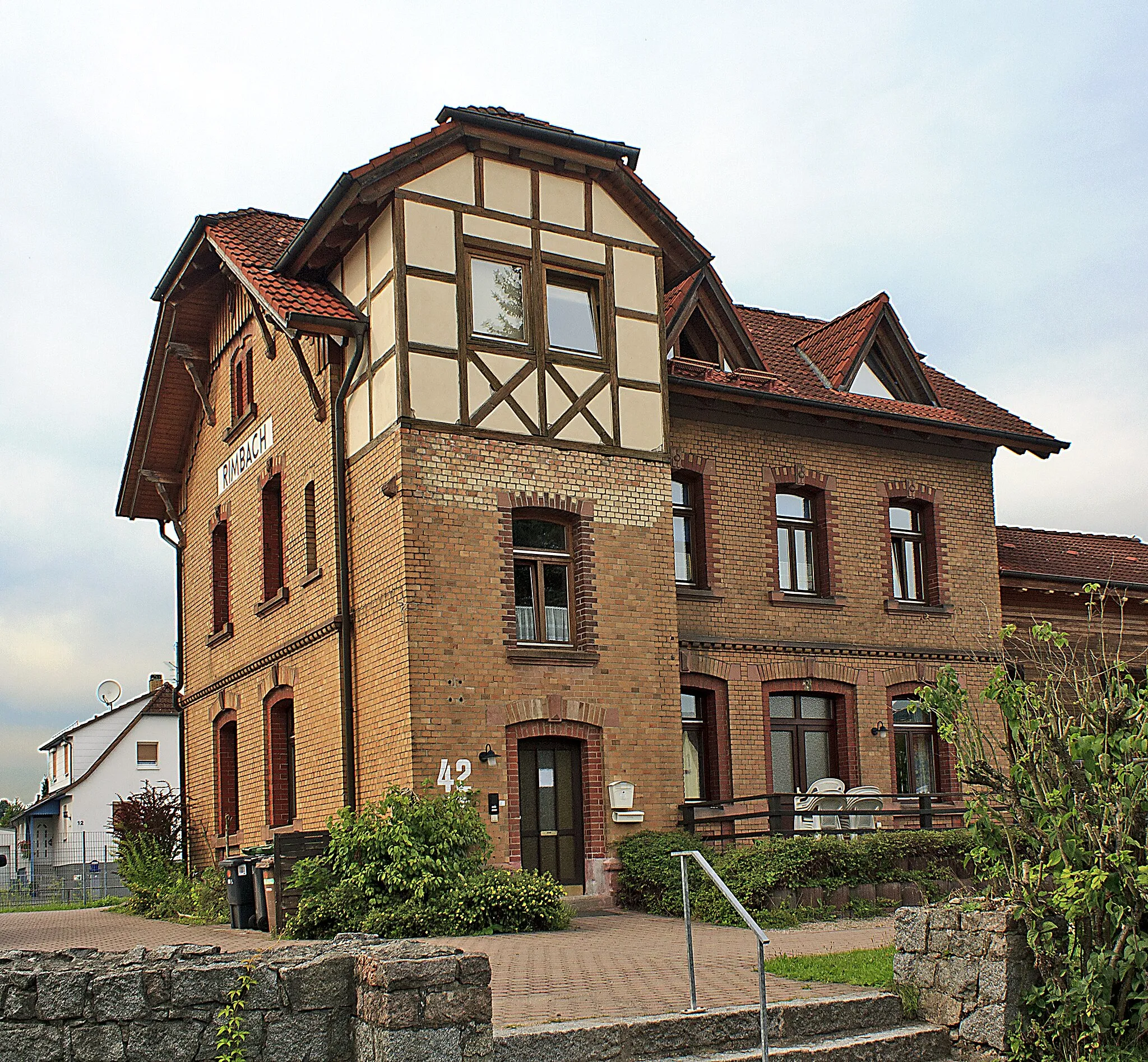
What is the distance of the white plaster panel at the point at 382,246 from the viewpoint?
16.5 metres

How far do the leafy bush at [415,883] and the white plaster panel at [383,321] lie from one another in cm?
543

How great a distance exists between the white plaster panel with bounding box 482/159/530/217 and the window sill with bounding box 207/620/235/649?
340 inches

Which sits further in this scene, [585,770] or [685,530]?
[685,530]

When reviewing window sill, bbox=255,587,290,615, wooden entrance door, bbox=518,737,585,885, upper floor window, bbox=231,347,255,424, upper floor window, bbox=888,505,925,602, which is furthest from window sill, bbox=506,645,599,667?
upper floor window, bbox=231,347,255,424

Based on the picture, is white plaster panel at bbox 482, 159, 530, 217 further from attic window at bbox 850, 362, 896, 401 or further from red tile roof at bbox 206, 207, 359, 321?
attic window at bbox 850, 362, 896, 401

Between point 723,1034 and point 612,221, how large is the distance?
484 inches

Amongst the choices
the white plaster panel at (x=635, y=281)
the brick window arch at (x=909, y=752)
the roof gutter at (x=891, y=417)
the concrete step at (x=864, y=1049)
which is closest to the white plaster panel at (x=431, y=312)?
the white plaster panel at (x=635, y=281)

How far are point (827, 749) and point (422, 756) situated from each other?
282 inches

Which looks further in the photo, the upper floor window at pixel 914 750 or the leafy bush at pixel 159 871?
the upper floor window at pixel 914 750

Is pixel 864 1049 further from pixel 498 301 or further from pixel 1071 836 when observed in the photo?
pixel 498 301

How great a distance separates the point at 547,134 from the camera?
56.9 ft

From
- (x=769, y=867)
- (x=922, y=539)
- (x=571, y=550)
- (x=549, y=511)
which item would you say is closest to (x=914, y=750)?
(x=922, y=539)

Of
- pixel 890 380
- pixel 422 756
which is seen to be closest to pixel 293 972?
pixel 422 756

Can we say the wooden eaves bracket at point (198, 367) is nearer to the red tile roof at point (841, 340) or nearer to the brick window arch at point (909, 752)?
the red tile roof at point (841, 340)
